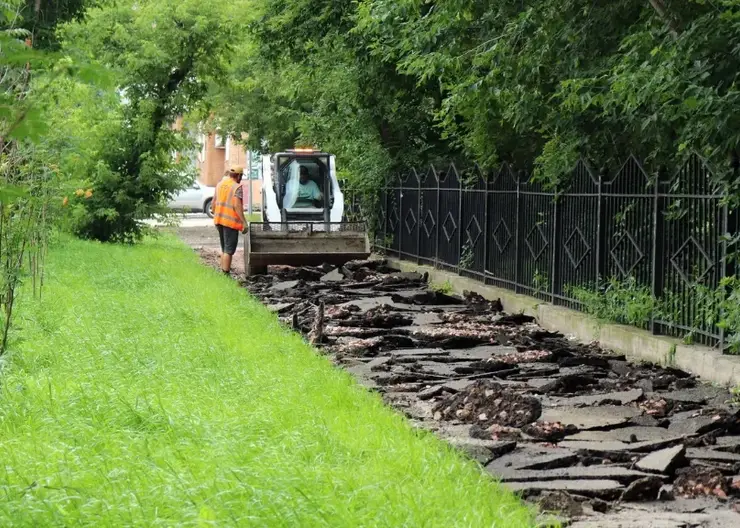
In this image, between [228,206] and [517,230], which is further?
A: [228,206]

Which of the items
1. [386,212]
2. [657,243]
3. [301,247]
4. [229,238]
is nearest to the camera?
[657,243]

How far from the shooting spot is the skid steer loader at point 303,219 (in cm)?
2547

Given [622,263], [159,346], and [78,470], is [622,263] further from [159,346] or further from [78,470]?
[78,470]

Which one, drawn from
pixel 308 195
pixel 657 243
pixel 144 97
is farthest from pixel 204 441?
pixel 144 97

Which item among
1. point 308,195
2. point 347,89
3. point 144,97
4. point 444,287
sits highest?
point 144,97

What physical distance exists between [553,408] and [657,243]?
13.5ft

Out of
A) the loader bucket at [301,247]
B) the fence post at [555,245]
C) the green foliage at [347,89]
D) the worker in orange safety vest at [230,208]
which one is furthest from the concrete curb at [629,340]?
the green foliage at [347,89]

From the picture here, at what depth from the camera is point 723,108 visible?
38.1ft

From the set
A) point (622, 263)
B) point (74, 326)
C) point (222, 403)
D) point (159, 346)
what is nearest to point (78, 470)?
point (222, 403)

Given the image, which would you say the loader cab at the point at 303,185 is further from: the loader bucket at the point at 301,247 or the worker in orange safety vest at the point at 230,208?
the worker in orange safety vest at the point at 230,208

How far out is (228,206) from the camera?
2408 centimetres

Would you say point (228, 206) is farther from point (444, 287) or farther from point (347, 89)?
point (347, 89)

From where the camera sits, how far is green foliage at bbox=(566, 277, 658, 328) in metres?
14.1

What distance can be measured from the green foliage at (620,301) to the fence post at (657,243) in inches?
4.5
